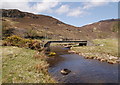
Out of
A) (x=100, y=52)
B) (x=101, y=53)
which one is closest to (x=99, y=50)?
(x=100, y=52)

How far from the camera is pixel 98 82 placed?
675 inches

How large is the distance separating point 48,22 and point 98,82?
590ft

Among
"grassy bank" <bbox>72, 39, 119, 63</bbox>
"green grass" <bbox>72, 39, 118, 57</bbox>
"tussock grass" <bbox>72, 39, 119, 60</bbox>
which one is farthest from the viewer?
"green grass" <bbox>72, 39, 118, 57</bbox>

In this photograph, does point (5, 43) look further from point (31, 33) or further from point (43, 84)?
point (31, 33)

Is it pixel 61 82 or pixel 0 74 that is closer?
pixel 0 74

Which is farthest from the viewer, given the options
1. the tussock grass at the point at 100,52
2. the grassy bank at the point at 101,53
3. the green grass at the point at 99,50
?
the green grass at the point at 99,50

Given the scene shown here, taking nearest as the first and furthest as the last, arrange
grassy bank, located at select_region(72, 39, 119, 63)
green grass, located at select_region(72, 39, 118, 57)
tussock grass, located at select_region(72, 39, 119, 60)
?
grassy bank, located at select_region(72, 39, 119, 63) < tussock grass, located at select_region(72, 39, 119, 60) < green grass, located at select_region(72, 39, 118, 57)

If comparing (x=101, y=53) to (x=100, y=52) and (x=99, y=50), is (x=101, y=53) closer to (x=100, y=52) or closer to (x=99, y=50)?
(x=100, y=52)

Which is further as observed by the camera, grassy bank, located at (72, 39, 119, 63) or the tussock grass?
the tussock grass

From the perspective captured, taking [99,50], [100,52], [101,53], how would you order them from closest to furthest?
[101,53], [100,52], [99,50]

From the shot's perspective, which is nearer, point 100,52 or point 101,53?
point 101,53

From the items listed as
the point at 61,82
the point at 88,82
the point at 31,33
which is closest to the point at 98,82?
the point at 88,82

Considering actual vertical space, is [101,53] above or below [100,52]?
below

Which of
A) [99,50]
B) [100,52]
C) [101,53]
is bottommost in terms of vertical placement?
[101,53]
